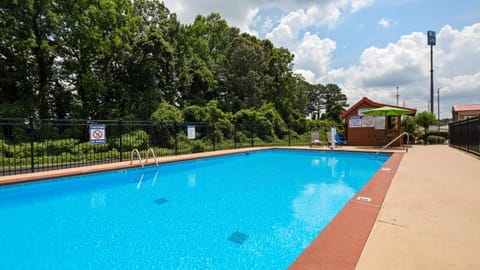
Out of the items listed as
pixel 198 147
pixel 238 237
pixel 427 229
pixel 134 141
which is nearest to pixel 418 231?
pixel 427 229

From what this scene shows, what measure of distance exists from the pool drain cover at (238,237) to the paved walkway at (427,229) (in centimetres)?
141

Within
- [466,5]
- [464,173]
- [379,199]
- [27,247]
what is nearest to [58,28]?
[27,247]

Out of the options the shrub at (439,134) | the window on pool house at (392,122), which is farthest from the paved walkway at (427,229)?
the shrub at (439,134)

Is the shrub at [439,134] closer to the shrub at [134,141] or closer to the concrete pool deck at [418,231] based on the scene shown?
the concrete pool deck at [418,231]

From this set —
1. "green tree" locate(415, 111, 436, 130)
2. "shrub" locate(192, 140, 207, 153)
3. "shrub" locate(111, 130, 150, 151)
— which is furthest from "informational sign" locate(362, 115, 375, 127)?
"shrub" locate(111, 130, 150, 151)

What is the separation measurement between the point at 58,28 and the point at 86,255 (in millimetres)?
A: 15245

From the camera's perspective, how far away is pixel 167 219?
373cm

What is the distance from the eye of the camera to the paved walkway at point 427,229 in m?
1.89

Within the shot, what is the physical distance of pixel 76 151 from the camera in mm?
10539

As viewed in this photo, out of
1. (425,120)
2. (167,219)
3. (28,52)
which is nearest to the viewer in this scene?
(167,219)

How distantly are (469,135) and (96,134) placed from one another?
46.0 ft

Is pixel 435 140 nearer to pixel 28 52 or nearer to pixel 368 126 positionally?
pixel 368 126

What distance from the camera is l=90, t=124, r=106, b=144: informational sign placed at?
7867 mm

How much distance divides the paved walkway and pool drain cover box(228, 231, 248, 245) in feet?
4.63
